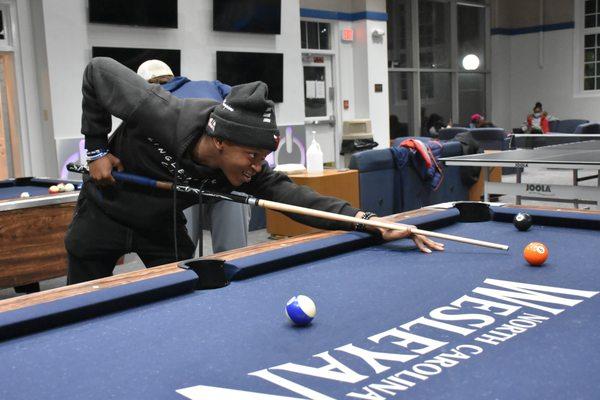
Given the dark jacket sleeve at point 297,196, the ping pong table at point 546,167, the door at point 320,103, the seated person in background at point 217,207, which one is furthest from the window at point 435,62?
the dark jacket sleeve at point 297,196

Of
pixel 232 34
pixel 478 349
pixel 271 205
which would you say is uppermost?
pixel 232 34

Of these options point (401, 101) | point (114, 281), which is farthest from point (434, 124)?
point (114, 281)

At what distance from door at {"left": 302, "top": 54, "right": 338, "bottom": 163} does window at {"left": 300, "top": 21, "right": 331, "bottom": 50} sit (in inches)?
7.2

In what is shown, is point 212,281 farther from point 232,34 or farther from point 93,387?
point 232,34

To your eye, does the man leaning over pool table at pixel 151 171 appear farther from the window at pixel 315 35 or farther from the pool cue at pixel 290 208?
the window at pixel 315 35

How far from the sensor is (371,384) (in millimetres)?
1132

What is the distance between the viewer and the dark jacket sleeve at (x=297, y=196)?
7.74 feet

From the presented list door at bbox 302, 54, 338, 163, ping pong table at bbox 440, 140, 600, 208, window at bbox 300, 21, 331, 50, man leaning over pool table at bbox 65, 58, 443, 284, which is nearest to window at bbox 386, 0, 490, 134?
door at bbox 302, 54, 338, 163

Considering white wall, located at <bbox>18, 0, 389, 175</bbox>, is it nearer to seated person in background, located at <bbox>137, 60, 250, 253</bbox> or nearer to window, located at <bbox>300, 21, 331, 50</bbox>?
window, located at <bbox>300, 21, 331, 50</bbox>

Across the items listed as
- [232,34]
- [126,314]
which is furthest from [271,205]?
[232,34]

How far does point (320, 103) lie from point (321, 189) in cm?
539

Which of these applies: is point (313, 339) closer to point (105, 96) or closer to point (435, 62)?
point (105, 96)

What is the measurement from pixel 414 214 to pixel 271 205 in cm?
59

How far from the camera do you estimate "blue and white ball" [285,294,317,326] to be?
144 cm
